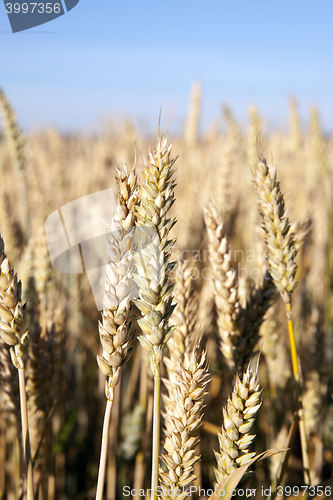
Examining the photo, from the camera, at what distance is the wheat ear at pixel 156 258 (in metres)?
0.59

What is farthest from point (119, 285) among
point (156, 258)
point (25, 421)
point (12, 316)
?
point (25, 421)

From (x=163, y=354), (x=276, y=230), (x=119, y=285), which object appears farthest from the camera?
(x=163, y=354)

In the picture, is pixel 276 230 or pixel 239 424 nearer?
pixel 239 424

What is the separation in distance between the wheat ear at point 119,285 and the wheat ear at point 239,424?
226mm

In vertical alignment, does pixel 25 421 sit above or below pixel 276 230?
below

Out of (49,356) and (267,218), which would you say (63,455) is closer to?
(49,356)

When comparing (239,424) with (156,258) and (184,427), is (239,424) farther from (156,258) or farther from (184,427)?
(156,258)

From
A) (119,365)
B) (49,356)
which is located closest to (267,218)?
(119,365)

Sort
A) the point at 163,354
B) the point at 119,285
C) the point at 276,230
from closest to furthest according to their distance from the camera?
the point at 119,285
the point at 276,230
the point at 163,354

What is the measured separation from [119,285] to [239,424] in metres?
0.35

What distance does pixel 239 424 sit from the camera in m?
0.66

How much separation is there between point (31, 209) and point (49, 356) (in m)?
2.05

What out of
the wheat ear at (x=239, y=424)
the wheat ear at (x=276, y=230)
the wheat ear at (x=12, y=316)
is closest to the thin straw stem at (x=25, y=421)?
the wheat ear at (x=12, y=316)

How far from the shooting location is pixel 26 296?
4.22 feet
